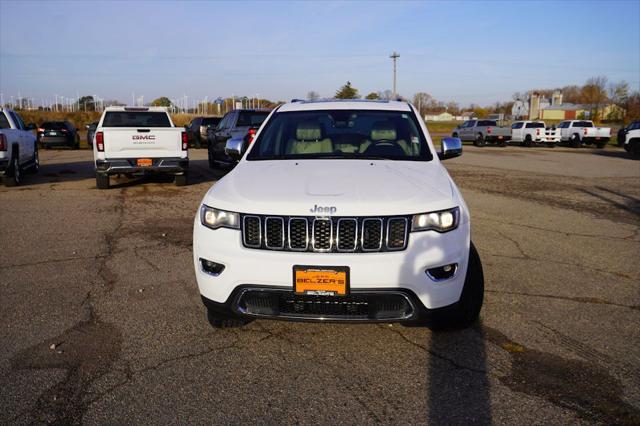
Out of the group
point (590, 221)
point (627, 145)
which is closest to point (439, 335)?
point (590, 221)

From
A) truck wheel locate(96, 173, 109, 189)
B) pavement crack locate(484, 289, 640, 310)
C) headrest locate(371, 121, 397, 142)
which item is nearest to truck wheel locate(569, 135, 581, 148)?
truck wheel locate(96, 173, 109, 189)

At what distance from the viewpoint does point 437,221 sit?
3.52 meters

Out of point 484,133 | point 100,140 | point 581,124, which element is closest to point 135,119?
point 100,140

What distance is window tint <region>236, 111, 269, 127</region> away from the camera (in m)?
14.6

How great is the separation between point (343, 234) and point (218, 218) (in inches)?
34.0

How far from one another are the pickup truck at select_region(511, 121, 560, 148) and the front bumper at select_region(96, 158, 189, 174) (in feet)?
95.5

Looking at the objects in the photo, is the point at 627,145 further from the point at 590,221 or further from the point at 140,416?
the point at 140,416

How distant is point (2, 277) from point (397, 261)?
4.37 meters

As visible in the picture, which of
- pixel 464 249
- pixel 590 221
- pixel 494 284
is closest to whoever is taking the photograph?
pixel 464 249

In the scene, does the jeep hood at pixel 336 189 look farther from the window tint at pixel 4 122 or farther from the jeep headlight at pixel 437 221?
the window tint at pixel 4 122

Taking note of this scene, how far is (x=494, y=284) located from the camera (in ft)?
17.6

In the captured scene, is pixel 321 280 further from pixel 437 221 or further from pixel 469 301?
pixel 469 301

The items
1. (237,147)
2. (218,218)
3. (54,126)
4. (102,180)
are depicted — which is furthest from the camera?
(54,126)

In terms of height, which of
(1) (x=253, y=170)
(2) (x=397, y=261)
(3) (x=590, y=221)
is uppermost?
(1) (x=253, y=170)
